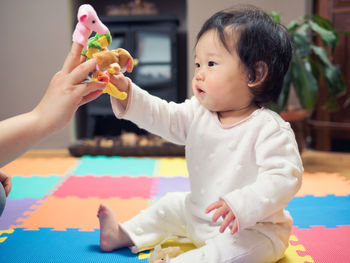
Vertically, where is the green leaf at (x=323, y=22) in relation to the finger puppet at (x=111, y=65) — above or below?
above

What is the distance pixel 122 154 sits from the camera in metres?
2.48

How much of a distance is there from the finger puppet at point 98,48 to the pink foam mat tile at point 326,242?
64cm

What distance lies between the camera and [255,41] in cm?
89

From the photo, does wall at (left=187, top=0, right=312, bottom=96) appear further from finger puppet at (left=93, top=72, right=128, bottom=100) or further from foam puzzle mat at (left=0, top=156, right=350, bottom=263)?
finger puppet at (left=93, top=72, right=128, bottom=100)

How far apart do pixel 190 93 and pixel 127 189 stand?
1.13 meters

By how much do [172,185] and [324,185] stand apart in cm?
69

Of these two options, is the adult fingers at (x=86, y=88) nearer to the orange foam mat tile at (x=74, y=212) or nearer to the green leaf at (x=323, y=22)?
the orange foam mat tile at (x=74, y=212)

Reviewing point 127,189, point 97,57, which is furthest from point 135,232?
point 127,189

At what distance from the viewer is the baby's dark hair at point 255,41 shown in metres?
Result: 0.89

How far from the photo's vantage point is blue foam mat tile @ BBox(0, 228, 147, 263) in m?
0.96

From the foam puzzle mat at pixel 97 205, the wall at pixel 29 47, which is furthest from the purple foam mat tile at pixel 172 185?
the wall at pixel 29 47

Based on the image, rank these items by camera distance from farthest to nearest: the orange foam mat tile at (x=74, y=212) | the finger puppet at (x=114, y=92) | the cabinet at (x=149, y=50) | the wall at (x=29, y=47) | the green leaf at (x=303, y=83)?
the cabinet at (x=149, y=50), the wall at (x=29, y=47), the green leaf at (x=303, y=83), the orange foam mat tile at (x=74, y=212), the finger puppet at (x=114, y=92)

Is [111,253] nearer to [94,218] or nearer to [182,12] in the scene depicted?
[94,218]

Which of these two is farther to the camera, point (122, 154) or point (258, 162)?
point (122, 154)
